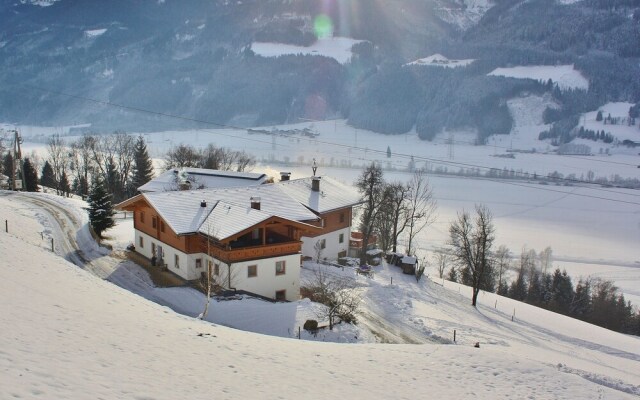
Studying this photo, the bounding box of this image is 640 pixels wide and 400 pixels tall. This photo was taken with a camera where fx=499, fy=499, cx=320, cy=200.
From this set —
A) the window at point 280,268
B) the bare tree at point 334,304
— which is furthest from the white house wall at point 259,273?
the bare tree at point 334,304

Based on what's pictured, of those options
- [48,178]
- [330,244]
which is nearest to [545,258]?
[330,244]

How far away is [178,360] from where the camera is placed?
12.5 m

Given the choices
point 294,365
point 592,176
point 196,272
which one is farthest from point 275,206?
point 592,176

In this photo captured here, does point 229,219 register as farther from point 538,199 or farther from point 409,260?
point 538,199

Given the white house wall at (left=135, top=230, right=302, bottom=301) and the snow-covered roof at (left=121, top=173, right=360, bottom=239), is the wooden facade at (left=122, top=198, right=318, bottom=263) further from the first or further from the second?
the snow-covered roof at (left=121, top=173, right=360, bottom=239)

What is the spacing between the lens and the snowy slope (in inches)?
392

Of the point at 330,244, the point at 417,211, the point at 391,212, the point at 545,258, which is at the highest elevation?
the point at 391,212

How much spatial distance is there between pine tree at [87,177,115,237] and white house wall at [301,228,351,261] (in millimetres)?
15428

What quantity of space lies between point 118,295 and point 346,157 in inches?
6486

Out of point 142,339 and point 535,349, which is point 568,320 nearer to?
point 535,349

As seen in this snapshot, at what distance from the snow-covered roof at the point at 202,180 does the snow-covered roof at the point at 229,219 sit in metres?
14.3

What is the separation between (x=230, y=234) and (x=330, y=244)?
1526 cm

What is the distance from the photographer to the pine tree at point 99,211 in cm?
3888

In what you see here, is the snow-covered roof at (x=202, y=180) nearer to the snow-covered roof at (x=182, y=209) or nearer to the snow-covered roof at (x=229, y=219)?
the snow-covered roof at (x=182, y=209)
